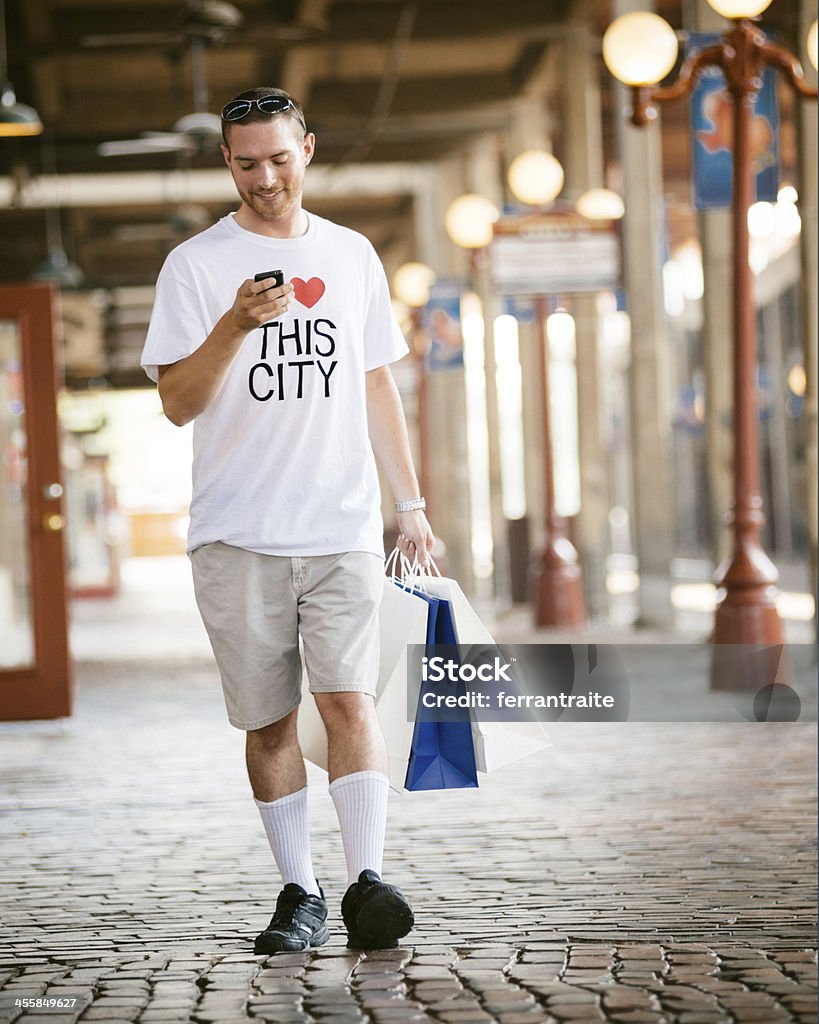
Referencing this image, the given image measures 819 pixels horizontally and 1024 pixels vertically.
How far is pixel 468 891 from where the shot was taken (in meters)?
5.15

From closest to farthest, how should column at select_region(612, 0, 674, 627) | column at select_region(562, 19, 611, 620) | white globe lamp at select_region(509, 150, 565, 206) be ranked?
white globe lamp at select_region(509, 150, 565, 206) → column at select_region(612, 0, 674, 627) → column at select_region(562, 19, 611, 620)

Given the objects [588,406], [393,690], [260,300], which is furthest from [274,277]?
[588,406]

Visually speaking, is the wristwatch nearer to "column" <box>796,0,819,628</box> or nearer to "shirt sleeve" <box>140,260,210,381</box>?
"shirt sleeve" <box>140,260,210,381</box>

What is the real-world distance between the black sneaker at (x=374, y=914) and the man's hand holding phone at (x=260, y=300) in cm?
134

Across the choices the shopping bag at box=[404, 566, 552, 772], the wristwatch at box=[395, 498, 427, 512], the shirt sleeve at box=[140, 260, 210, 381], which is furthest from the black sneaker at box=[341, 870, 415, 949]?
the shirt sleeve at box=[140, 260, 210, 381]

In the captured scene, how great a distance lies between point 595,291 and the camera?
567 inches

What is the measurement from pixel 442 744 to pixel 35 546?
6.28 m

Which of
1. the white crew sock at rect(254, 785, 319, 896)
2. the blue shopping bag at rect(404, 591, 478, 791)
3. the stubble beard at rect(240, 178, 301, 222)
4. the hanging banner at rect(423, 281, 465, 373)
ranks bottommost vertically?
the white crew sock at rect(254, 785, 319, 896)

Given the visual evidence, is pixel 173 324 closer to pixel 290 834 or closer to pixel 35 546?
pixel 290 834

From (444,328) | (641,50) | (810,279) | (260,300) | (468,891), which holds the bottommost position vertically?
(468,891)

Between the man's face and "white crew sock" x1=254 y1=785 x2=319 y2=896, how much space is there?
4.68 feet

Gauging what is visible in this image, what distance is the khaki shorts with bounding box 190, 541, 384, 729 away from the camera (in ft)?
14.2

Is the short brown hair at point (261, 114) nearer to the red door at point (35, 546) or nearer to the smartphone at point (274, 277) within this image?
the smartphone at point (274, 277)

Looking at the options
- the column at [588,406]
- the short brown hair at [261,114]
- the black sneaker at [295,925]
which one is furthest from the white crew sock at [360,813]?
the column at [588,406]
